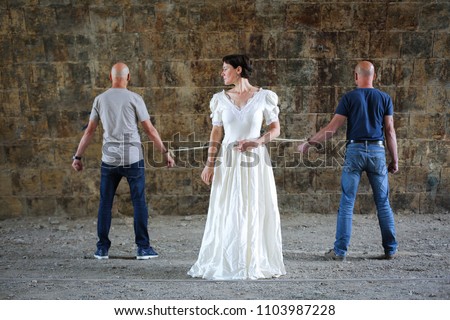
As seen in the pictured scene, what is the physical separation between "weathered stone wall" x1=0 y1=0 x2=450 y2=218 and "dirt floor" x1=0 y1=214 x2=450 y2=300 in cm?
43

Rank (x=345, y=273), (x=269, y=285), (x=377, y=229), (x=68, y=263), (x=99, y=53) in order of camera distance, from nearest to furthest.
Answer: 1. (x=269, y=285)
2. (x=345, y=273)
3. (x=68, y=263)
4. (x=377, y=229)
5. (x=99, y=53)

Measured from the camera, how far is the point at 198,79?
26.0 feet

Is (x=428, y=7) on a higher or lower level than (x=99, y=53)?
higher

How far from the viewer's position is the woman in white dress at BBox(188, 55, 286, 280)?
4801mm

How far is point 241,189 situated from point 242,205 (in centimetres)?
12

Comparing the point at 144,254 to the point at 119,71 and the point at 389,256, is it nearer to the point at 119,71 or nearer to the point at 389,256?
the point at 119,71

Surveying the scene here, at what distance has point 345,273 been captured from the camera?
5.18 meters

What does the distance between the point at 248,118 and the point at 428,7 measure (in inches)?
166

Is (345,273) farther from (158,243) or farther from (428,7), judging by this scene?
(428,7)

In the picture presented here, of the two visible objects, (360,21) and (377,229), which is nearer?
(377,229)

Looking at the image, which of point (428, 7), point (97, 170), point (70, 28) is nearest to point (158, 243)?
point (97, 170)
